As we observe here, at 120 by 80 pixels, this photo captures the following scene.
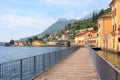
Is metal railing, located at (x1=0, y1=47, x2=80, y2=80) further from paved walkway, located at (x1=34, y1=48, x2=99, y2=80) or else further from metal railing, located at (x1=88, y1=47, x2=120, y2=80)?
metal railing, located at (x1=88, y1=47, x2=120, y2=80)

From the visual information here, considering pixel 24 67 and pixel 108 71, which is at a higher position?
pixel 108 71

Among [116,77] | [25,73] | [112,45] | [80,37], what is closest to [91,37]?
[80,37]

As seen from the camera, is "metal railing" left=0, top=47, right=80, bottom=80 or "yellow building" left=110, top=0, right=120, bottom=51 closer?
"metal railing" left=0, top=47, right=80, bottom=80

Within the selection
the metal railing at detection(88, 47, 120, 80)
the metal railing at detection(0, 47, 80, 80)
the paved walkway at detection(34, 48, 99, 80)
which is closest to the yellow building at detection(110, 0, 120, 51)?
the metal railing at detection(0, 47, 80, 80)

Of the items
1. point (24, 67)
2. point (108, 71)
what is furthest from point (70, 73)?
point (108, 71)

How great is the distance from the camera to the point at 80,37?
193750 mm

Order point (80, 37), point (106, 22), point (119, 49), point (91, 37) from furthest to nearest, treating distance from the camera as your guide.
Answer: point (80, 37), point (91, 37), point (106, 22), point (119, 49)

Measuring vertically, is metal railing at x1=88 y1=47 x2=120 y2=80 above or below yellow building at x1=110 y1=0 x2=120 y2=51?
below

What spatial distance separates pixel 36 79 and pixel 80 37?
7012 inches

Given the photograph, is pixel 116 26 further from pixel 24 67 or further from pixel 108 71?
pixel 108 71

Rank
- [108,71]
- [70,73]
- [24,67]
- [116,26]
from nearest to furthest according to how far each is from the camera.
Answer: [108,71], [70,73], [24,67], [116,26]

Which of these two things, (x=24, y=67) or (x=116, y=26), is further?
(x=116, y=26)

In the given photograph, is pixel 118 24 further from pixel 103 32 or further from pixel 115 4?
pixel 103 32

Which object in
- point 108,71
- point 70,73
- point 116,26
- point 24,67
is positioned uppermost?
point 116,26
